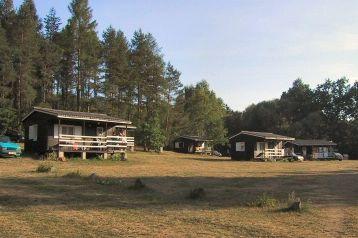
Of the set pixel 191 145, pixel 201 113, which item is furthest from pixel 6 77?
pixel 201 113

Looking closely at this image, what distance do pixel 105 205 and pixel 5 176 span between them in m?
7.45

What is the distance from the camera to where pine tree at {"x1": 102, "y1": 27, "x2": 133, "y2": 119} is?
64.8 metres

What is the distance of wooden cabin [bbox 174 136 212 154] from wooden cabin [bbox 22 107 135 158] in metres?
37.8

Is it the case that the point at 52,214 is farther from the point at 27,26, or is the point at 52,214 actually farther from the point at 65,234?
the point at 27,26

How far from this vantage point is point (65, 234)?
34.1ft

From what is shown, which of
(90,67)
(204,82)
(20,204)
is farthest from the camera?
(204,82)

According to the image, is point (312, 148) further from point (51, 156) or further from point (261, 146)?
point (51, 156)

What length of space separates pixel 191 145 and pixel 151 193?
60.7 meters

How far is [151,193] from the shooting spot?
17.4 meters

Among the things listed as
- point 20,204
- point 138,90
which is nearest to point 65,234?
point 20,204

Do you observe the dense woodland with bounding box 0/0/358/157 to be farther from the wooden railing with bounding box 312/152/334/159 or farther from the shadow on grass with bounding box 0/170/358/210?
the shadow on grass with bounding box 0/170/358/210

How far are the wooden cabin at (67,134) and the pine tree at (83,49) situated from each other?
2129 centimetres

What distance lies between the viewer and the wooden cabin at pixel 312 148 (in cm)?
7356

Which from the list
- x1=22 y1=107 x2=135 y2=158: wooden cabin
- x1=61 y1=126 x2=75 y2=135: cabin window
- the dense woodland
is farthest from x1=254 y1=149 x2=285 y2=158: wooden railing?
x1=61 y1=126 x2=75 y2=135: cabin window
